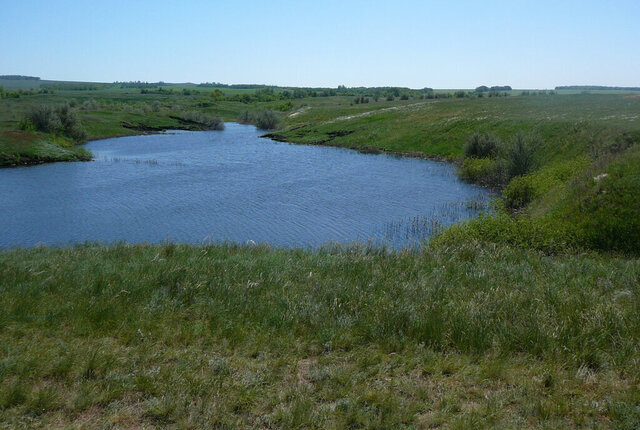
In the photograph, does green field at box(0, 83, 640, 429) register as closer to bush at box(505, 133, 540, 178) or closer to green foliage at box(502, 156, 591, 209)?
green foliage at box(502, 156, 591, 209)

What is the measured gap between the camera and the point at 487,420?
5.41 metres

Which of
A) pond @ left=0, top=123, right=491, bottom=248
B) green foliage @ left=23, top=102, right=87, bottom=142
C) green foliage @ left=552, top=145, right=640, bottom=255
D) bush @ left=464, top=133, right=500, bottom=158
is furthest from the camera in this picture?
green foliage @ left=23, top=102, right=87, bottom=142

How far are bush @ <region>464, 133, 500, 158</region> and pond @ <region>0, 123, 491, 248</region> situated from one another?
2.73m

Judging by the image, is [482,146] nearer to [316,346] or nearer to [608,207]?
[608,207]

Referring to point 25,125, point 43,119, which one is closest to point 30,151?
point 25,125

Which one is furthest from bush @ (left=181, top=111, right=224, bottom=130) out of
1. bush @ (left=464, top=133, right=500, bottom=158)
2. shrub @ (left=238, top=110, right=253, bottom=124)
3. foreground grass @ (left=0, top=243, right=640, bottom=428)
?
foreground grass @ (left=0, top=243, right=640, bottom=428)

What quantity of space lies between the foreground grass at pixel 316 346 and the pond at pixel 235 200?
5.97 m

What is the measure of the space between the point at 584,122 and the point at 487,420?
47.9 m

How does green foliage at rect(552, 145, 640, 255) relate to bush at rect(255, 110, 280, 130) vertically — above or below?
below

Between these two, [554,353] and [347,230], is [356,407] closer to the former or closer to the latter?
[554,353]

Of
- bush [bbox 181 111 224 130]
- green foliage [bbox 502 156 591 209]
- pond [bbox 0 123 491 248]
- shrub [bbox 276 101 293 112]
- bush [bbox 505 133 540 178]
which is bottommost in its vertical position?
pond [bbox 0 123 491 248]

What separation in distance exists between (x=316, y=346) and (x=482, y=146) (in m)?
42.2

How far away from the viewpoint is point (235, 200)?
33.5 metres

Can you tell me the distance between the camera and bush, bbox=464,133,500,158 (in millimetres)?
45031
